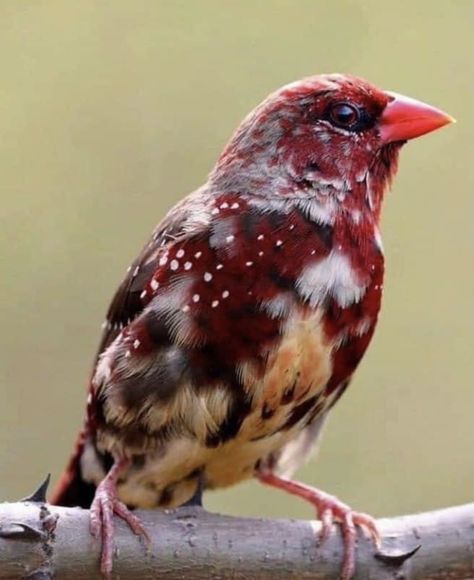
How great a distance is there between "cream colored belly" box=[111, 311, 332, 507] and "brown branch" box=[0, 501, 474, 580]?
26 centimetres

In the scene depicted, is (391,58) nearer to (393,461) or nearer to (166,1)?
(166,1)

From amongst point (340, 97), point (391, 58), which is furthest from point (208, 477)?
point (391, 58)

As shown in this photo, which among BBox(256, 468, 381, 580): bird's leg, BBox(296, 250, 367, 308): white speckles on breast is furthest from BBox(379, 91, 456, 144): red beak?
BBox(256, 468, 381, 580): bird's leg

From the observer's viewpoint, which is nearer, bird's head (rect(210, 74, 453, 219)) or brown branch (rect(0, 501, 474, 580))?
brown branch (rect(0, 501, 474, 580))

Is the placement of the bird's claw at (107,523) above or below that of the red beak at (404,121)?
below

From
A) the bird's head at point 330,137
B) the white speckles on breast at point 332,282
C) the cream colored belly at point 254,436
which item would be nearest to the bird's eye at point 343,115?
the bird's head at point 330,137

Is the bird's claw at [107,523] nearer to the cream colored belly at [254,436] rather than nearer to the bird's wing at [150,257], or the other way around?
the cream colored belly at [254,436]

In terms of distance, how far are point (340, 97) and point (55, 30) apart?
7.28 ft

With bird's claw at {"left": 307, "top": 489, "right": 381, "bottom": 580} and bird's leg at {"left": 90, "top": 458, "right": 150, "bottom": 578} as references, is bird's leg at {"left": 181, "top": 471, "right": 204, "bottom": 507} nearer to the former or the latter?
bird's leg at {"left": 90, "top": 458, "right": 150, "bottom": 578}

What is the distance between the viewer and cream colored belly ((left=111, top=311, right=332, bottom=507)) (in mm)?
2758

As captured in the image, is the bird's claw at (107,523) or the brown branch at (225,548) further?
the bird's claw at (107,523)

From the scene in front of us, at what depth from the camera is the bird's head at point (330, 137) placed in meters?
2.96

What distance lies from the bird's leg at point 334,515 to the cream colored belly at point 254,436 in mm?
71

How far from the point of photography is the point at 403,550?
2666 millimetres
